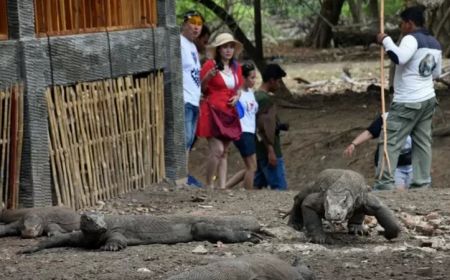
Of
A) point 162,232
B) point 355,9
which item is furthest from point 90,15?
point 355,9

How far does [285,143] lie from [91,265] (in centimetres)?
892

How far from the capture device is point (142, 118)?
9492mm

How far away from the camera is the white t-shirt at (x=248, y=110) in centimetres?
1002

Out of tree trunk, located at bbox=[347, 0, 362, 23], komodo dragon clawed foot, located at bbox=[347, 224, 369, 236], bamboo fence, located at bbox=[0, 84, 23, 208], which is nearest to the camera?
komodo dragon clawed foot, located at bbox=[347, 224, 369, 236]

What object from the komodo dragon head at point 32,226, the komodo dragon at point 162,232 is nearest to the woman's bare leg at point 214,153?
the komodo dragon head at point 32,226

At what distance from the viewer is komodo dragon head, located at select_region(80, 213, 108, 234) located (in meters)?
6.67

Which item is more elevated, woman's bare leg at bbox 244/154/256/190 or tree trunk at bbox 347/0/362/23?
tree trunk at bbox 347/0/362/23

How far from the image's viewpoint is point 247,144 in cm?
1017

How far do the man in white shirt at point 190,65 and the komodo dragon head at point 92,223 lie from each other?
3463 millimetres

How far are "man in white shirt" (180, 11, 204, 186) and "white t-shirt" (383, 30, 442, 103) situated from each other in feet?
6.10

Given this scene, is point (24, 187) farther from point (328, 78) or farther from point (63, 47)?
point (328, 78)

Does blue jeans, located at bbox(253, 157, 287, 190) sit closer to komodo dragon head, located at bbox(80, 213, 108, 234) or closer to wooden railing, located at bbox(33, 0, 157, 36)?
wooden railing, located at bbox(33, 0, 157, 36)

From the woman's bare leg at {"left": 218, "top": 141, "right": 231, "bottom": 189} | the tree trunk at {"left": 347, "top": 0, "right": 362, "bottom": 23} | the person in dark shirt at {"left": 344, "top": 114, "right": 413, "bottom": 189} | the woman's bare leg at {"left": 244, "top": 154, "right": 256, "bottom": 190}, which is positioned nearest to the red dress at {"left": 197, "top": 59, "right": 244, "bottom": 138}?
the woman's bare leg at {"left": 218, "top": 141, "right": 231, "bottom": 189}

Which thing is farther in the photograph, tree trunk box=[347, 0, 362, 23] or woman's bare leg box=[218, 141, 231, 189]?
tree trunk box=[347, 0, 362, 23]
